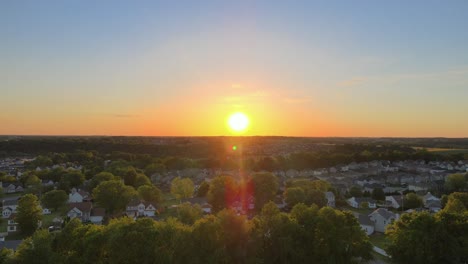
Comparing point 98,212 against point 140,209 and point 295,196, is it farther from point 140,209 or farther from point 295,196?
point 295,196

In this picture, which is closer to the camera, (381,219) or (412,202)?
(381,219)

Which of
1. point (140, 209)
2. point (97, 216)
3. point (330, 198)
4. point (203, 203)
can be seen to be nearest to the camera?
point (97, 216)

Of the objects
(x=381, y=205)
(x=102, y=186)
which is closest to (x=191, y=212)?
(x=102, y=186)

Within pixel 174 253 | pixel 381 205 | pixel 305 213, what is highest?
pixel 305 213

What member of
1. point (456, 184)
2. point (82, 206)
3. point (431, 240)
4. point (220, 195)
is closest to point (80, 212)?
point (82, 206)

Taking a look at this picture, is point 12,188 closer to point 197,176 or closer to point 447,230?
point 197,176

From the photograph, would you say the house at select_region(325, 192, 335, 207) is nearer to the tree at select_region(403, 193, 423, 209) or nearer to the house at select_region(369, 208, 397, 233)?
the tree at select_region(403, 193, 423, 209)

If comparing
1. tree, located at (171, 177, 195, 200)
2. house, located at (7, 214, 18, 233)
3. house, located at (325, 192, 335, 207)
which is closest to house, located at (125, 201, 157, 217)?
tree, located at (171, 177, 195, 200)
